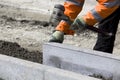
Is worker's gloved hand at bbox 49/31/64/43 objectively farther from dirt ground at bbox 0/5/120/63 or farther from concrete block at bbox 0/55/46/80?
dirt ground at bbox 0/5/120/63

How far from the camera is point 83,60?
5.51 m

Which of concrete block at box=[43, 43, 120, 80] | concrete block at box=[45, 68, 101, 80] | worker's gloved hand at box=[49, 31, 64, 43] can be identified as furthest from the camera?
worker's gloved hand at box=[49, 31, 64, 43]

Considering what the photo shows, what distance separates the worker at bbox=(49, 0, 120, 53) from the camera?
16.9 feet

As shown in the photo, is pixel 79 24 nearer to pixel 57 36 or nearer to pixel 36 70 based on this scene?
pixel 57 36

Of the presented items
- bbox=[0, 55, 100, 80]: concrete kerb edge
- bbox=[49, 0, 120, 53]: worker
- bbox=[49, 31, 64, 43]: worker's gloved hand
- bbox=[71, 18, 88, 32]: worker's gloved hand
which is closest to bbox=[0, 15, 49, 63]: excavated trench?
bbox=[49, 31, 64, 43]: worker's gloved hand

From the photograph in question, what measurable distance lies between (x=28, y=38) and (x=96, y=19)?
2.77 meters

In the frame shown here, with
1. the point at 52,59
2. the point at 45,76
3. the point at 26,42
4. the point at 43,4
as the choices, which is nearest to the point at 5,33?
the point at 26,42

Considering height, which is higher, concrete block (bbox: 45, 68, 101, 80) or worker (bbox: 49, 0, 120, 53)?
worker (bbox: 49, 0, 120, 53)

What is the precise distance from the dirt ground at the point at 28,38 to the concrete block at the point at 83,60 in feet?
2.06

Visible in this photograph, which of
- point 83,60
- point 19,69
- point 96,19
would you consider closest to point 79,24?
point 96,19

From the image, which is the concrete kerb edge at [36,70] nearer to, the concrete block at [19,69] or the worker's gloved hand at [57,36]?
the concrete block at [19,69]

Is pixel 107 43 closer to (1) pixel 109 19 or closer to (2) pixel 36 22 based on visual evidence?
(1) pixel 109 19

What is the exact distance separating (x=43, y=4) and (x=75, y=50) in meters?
3.72

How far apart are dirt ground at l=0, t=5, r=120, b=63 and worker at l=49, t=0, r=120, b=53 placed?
3.19 feet
